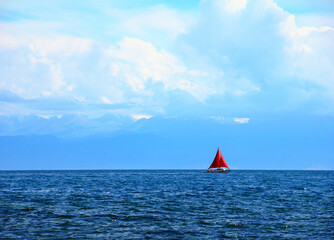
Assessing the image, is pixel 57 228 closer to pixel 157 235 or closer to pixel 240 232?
pixel 157 235

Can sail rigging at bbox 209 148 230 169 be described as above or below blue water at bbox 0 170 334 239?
above

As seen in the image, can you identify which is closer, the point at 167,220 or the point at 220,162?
the point at 167,220

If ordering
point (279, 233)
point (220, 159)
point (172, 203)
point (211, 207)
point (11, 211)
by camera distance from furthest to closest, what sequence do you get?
point (220, 159), point (172, 203), point (211, 207), point (11, 211), point (279, 233)

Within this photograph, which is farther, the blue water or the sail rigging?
the sail rigging

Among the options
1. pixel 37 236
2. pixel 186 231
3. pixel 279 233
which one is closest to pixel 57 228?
pixel 37 236

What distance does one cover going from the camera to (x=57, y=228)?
28859 millimetres

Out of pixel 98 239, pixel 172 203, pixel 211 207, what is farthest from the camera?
pixel 172 203

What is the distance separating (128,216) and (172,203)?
35.0 feet

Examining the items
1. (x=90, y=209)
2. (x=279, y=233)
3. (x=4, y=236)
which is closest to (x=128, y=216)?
(x=90, y=209)

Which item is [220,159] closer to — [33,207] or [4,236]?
[33,207]

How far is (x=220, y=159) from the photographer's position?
16175 cm

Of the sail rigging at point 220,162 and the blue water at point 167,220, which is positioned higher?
the sail rigging at point 220,162

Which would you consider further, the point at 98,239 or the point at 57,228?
the point at 57,228

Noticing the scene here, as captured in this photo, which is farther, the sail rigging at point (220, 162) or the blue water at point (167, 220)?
the sail rigging at point (220, 162)
